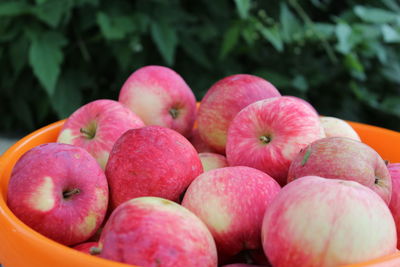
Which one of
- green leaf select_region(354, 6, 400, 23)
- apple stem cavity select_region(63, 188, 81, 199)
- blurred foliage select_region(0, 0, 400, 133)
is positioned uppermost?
green leaf select_region(354, 6, 400, 23)

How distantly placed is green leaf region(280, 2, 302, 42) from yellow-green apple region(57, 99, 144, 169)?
1021 mm

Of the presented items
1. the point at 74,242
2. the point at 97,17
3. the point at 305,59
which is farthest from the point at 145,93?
the point at 305,59

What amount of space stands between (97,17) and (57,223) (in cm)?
122

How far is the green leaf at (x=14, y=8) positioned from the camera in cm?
164

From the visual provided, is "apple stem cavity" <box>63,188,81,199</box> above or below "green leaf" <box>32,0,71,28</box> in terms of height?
below

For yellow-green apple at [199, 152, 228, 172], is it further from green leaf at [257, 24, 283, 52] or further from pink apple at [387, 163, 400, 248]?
green leaf at [257, 24, 283, 52]

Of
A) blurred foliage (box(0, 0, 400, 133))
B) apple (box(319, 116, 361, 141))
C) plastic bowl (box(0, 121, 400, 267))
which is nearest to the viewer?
plastic bowl (box(0, 121, 400, 267))

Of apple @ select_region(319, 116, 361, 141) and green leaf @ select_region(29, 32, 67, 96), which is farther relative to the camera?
green leaf @ select_region(29, 32, 67, 96)

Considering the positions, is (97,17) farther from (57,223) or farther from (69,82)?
(57,223)

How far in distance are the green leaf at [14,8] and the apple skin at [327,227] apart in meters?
1.34

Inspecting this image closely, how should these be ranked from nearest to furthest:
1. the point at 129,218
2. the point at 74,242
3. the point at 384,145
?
the point at 129,218 → the point at 74,242 → the point at 384,145

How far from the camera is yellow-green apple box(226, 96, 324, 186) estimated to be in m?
0.79

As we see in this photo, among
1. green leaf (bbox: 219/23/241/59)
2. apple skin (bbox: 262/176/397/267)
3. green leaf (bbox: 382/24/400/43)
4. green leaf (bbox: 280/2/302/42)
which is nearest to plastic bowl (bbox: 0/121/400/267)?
apple skin (bbox: 262/176/397/267)

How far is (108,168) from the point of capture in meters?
0.76
